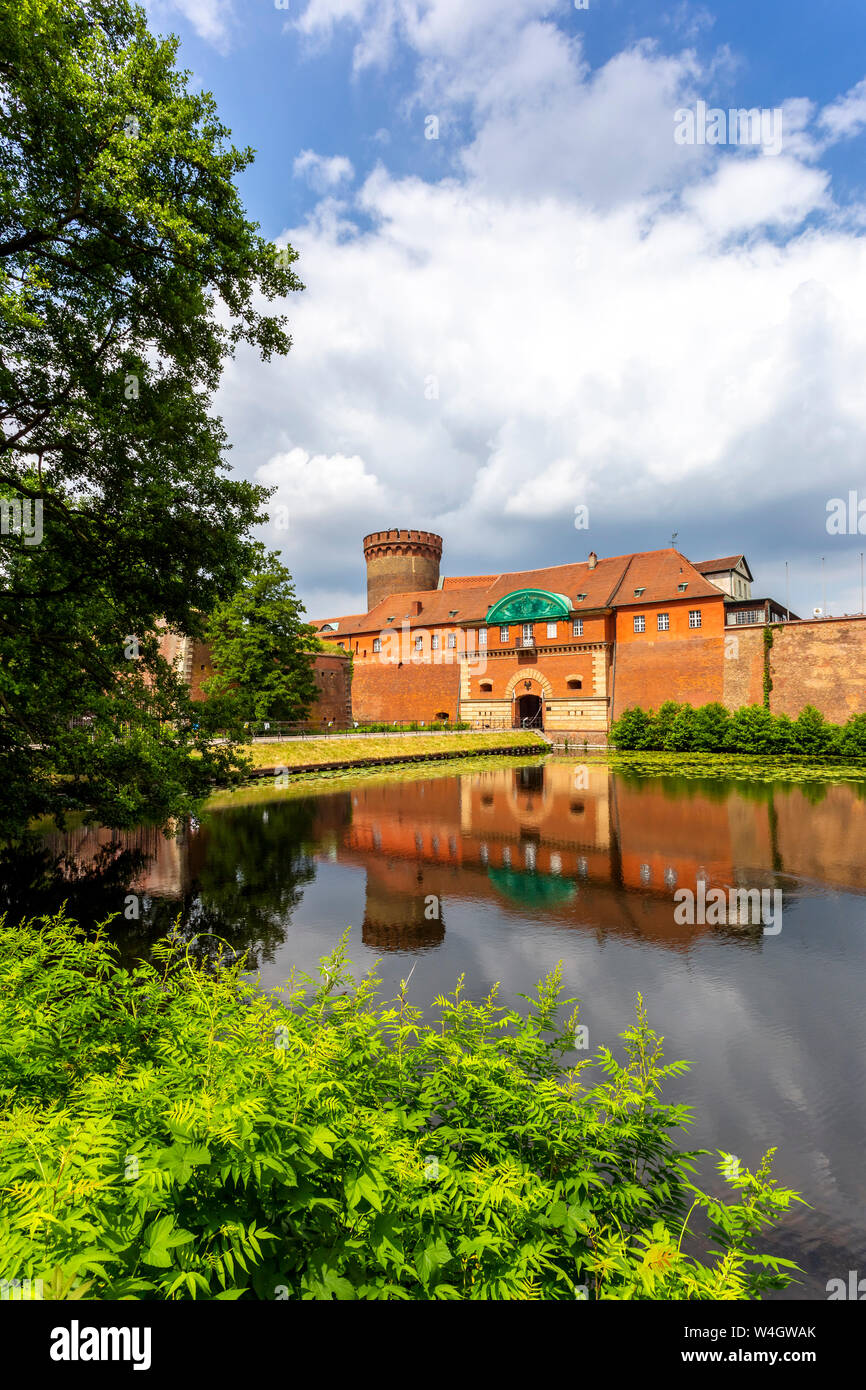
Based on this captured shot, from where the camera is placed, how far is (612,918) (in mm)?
9719

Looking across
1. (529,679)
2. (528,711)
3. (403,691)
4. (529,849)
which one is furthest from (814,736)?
(403,691)

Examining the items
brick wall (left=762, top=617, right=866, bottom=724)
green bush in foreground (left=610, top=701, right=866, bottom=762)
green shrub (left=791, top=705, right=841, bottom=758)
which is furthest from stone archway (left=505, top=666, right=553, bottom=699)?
green shrub (left=791, top=705, right=841, bottom=758)

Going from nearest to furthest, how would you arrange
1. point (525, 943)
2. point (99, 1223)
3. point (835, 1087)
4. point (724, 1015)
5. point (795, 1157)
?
point (99, 1223)
point (795, 1157)
point (835, 1087)
point (724, 1015)
point (525, 943)

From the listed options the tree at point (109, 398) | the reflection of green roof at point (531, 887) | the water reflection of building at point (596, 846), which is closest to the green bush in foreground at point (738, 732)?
the water reflection of building at point (596, 846)

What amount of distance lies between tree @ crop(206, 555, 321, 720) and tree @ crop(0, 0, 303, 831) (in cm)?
2429

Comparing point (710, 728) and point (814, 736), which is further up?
point (710, 728)

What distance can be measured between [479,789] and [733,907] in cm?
1525

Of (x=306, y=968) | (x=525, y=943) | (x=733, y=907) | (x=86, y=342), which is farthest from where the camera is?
(x=733, y=907)

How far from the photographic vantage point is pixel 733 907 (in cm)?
1012

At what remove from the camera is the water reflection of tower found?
8.86 meters

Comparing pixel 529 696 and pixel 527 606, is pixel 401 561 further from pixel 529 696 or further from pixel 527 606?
pixel 529 696

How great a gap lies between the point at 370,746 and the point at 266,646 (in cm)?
852

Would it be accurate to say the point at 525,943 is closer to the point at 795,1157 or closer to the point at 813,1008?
the point at 813,1008
